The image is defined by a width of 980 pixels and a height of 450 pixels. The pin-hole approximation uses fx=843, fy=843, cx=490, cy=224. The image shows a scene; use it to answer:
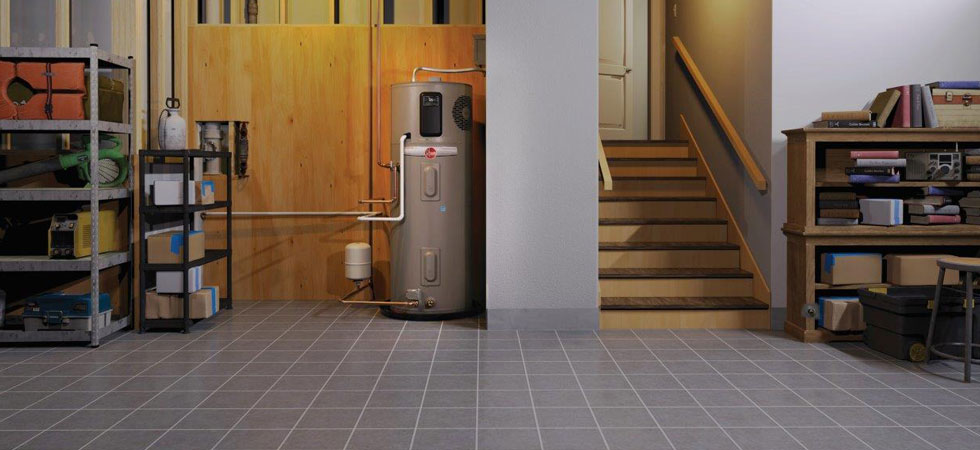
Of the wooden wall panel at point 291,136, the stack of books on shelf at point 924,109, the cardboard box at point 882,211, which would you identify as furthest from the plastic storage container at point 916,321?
the wooden wall panel at point 291,136

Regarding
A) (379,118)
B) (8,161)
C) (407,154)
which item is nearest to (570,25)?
(407,154)

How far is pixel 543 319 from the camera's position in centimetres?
562

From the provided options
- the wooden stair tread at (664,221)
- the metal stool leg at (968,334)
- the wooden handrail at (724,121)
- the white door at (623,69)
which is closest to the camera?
the metal stool leg at (968,334)

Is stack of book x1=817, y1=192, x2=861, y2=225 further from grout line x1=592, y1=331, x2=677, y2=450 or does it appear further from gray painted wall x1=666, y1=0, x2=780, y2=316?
grout line x1=592, y1=331, x2=677, y2=450

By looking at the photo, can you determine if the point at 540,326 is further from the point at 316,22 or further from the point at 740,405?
the point at 316,22

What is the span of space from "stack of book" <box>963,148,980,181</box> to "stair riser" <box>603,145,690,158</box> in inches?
109

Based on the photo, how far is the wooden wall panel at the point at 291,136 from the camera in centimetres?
674

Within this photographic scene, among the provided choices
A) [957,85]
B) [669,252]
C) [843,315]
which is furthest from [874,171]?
[669,252]

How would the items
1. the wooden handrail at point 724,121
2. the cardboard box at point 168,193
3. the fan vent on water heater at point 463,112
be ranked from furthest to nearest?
the fan vent on water heater at point 463,112 < the wooden handrail at point 724,121 < the cardboard box at point 168,193

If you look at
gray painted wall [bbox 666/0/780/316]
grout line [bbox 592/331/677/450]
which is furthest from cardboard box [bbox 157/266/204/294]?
gray painted wall [bbox 666/0/780/316]

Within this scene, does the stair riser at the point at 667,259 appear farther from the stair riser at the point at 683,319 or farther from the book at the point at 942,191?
the book at the point at 942,191

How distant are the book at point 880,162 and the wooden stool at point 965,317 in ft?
2.79

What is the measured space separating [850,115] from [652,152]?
2628 mm

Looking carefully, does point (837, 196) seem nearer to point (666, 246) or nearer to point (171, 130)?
point (666, 246)
